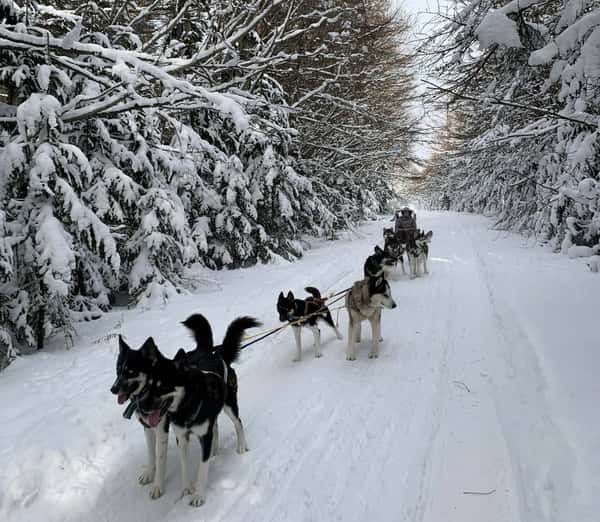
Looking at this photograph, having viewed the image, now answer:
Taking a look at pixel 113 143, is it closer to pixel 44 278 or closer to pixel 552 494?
pixel 44 278

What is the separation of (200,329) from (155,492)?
1372mm

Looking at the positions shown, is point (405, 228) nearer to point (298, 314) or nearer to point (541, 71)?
point (541, 71)

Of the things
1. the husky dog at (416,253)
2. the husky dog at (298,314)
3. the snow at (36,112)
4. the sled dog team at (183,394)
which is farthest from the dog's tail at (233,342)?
the husky dog at (416,253)

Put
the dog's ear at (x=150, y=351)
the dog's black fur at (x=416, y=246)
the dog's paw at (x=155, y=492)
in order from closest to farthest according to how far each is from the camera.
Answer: the dog's ear at (x=150, y=351), the dog's paw at (x=155, y=492), the dog's black fur at (x=416, y=246)

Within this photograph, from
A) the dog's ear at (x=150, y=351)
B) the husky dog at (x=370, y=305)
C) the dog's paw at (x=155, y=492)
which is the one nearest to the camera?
the dog's ear at (x=150, y=351)

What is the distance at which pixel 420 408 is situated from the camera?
4.15 meters

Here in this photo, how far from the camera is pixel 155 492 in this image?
3.03m

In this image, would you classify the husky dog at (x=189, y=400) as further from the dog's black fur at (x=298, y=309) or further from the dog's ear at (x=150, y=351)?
the dog's black fur at (x=298, y=309)

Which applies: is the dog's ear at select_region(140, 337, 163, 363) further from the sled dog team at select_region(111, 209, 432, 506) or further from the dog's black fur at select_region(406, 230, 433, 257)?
the dog's black fur at select_region(406, 230, 433, 257)

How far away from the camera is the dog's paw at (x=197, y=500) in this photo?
2939 mm

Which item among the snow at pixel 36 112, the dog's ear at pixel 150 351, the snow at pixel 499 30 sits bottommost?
the dog's ear at pixel 150 351

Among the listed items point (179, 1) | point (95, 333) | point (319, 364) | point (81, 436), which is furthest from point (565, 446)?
Result: point (179, 1)

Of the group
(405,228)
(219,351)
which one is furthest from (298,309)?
(405,228)

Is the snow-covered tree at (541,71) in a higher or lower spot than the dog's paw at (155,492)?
higher
